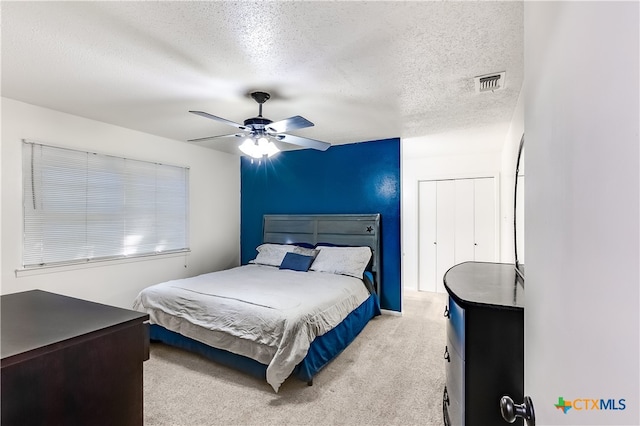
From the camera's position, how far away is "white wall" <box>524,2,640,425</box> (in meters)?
0.38

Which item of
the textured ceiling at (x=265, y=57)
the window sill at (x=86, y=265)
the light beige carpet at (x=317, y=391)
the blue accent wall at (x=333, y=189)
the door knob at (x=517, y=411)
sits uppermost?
the textured ceiling at (x=265, y=57)

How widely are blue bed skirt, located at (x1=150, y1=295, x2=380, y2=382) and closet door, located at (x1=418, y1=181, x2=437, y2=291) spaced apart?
2.27 meters

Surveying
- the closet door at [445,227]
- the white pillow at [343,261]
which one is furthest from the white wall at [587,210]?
the closet door at [445,227]

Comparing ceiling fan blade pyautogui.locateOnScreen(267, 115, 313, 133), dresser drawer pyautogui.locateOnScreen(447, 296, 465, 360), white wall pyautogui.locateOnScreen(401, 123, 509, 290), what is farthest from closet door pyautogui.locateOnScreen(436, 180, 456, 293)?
dresser drawer pyautogui.locateOnScreen(447, 296, 465, 360)

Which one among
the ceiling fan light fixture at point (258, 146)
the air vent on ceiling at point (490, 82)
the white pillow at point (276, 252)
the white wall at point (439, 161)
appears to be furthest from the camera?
the white pillow at point (276, 252)

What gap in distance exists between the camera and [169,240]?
4305mm

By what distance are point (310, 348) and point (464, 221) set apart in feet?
11.9

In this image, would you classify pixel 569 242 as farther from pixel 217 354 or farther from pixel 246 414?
pixel 217 354

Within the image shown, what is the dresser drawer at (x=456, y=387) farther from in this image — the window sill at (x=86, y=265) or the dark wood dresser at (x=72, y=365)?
the window sill at (x=86, y=265)

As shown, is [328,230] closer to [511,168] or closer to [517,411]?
[511,168]

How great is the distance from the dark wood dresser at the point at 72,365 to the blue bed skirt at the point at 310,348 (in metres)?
1.38

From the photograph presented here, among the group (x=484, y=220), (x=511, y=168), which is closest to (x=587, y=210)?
(x=511, y=168)

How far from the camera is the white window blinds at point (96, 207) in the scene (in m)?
3.04

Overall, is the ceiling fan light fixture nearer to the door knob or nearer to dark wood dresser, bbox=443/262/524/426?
dark wood dresser, bbox=443/262/524/426
